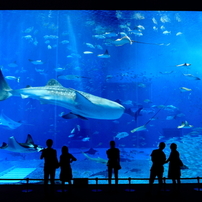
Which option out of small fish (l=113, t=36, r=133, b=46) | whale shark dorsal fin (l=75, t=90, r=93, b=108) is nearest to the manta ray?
whale shark dorsal fin (l=75, t=90, r=93, b=108)

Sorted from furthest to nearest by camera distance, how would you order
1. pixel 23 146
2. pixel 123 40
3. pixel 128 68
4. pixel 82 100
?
pixel 128 68 → pixel 123 40 → pixel 23 146 → pixel 82 100

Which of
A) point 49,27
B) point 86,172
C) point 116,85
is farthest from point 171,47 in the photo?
point 86,172

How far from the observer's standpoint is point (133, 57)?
1053 centimetres

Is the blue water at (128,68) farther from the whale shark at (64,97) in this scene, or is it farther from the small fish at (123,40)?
the whale shark at (64,97)

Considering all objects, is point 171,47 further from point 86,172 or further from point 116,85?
point 86,172

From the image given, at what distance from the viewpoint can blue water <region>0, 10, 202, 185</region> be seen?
866 cm
